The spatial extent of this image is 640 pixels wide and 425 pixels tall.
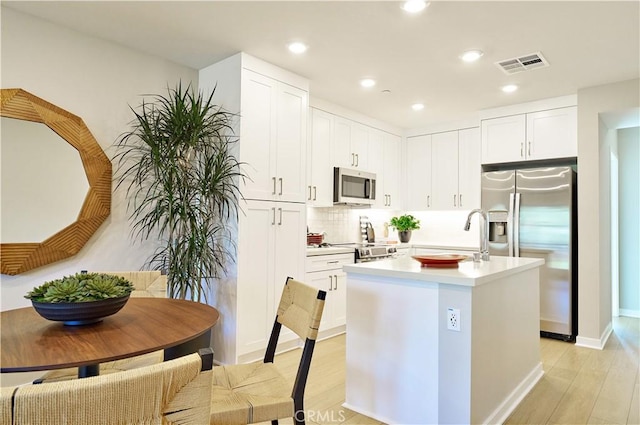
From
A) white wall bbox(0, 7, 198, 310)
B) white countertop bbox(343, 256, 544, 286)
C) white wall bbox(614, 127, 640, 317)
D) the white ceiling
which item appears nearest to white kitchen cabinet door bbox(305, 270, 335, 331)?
white countertop bbox(343, 256, 544, 286)

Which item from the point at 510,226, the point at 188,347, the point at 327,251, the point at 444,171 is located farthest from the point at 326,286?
the point at 444,171

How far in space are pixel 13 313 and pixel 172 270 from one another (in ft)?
4.14

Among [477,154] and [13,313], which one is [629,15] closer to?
[477,154]

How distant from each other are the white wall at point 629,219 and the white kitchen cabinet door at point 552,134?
1653 millimetres

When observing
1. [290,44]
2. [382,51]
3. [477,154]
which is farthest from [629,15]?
[477,154]

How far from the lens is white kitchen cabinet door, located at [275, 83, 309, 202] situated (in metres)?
3.45

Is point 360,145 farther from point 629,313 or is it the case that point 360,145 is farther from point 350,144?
point 629,313

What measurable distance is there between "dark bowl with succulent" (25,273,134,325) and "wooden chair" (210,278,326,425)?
536mm

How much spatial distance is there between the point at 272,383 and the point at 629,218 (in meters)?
5.46

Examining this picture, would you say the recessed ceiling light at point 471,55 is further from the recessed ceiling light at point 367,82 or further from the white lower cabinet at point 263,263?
the white lower cabinet at point 263,263

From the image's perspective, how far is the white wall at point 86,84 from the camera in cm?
249

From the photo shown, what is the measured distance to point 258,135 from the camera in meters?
3.26

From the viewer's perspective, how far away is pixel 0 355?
1.09 m

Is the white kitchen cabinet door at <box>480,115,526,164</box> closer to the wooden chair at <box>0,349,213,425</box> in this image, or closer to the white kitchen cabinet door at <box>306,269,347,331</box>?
the white kitchen cabinet door at <box>306,269,347,331</box>
